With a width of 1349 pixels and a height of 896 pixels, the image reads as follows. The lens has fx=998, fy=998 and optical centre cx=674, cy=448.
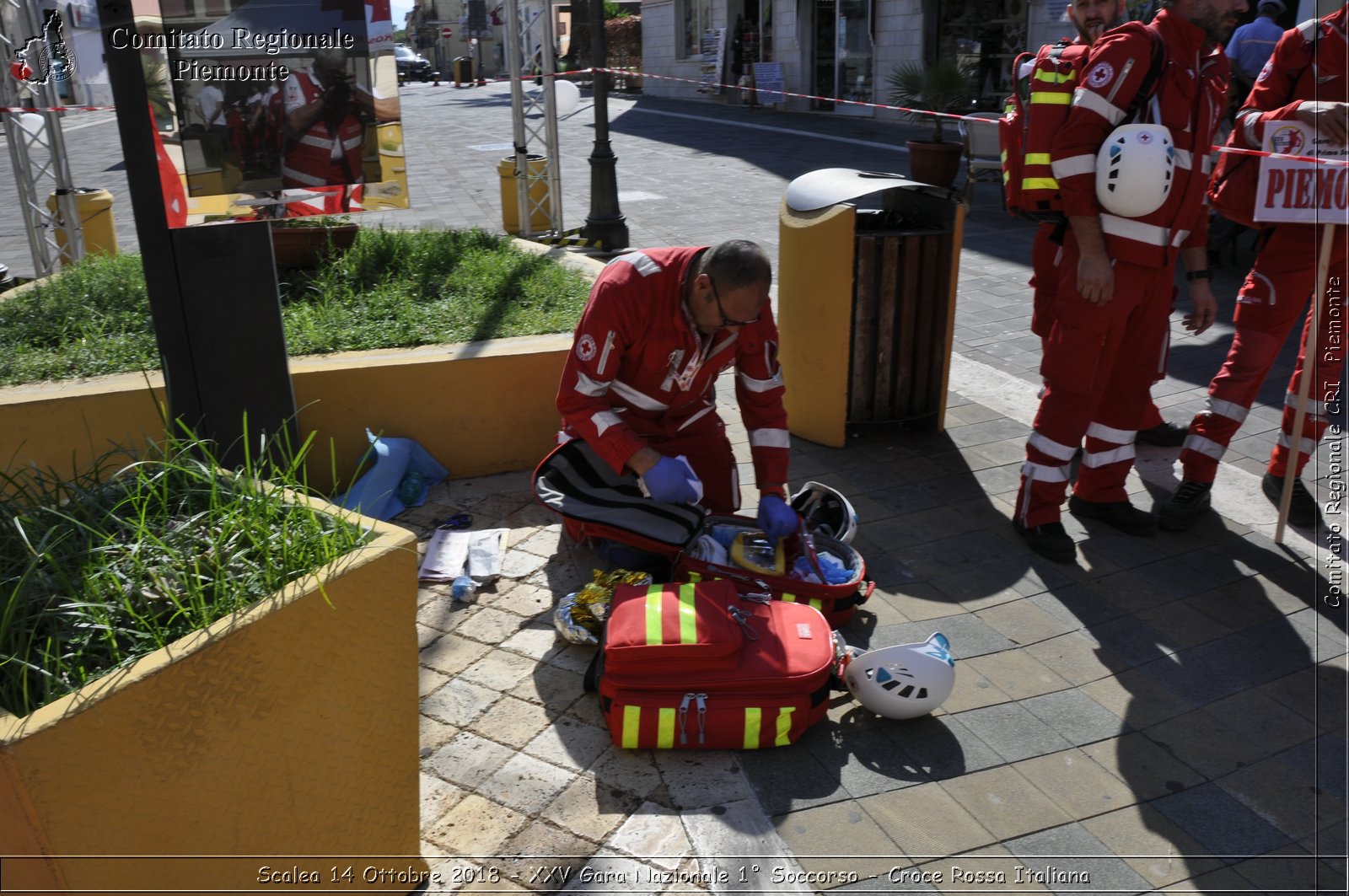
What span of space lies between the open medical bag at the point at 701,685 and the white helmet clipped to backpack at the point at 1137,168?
6.94 feet

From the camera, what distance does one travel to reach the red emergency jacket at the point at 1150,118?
147 inches

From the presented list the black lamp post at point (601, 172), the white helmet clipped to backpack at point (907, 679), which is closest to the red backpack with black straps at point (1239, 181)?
the white helmet clipped to backpack at point (907, 679)

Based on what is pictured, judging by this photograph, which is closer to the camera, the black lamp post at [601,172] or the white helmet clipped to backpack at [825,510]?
the white helmet clipped to backpack at [825,510]

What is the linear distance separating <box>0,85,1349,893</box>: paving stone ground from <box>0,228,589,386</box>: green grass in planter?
0.88 metres

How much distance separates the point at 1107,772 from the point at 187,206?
3349 mm

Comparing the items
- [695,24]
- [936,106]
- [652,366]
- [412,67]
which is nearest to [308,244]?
[652,366]

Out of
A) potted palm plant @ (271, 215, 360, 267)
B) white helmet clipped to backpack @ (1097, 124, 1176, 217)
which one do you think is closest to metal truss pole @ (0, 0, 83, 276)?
potted palm plant @ (271, 215, 360, 267)

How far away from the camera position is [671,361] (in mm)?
3760

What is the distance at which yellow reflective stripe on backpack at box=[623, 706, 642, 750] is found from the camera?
2.96m

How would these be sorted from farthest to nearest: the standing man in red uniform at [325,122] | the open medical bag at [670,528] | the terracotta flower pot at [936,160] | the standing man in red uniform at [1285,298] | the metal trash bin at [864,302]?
the terracotta flower pot at [936,160] < the metal trash bin at [864,302] < the standing man in red uniform at [1285,298] < the open medical bag at [670,528] < the standing man in red uniform at [325,122]

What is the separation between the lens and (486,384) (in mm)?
4824

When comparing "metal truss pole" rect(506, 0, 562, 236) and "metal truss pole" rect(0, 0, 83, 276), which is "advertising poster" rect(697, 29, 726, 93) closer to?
"metal truss pole" rect(506, 0, 562, 236)

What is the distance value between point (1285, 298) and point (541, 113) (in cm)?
755

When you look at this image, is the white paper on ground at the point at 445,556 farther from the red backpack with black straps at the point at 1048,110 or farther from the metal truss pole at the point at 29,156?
the metal truss pole at the point at 29,156
